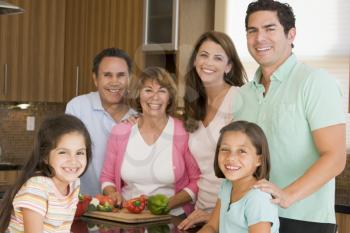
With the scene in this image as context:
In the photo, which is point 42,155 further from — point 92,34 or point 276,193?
point 92,34

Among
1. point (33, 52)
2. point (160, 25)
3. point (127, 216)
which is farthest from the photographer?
point (33, 52)

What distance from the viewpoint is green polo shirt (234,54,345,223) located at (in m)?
1.88

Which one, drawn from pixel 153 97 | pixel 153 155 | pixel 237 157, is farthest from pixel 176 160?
pixel 237 157

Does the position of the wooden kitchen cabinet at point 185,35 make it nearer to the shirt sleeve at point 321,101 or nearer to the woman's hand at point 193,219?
the woman's hand at point 193,219

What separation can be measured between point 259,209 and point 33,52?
144 inches

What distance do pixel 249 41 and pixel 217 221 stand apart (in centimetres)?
64

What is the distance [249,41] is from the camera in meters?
2.11

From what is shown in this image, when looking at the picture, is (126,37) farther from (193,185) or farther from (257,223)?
(257,223)

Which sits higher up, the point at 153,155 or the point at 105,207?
the point at 153,155

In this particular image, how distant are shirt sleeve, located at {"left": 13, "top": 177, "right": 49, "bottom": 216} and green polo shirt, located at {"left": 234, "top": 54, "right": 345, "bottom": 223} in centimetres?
78

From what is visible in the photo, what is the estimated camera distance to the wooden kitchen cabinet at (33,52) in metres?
4.86

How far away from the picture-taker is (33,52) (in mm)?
5020

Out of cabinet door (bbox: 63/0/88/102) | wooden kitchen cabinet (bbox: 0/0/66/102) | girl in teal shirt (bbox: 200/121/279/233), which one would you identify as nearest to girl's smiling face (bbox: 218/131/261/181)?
girl in teal shirt (bbox: 200/121/279/233)

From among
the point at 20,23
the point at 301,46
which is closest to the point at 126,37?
the point at 20,23
